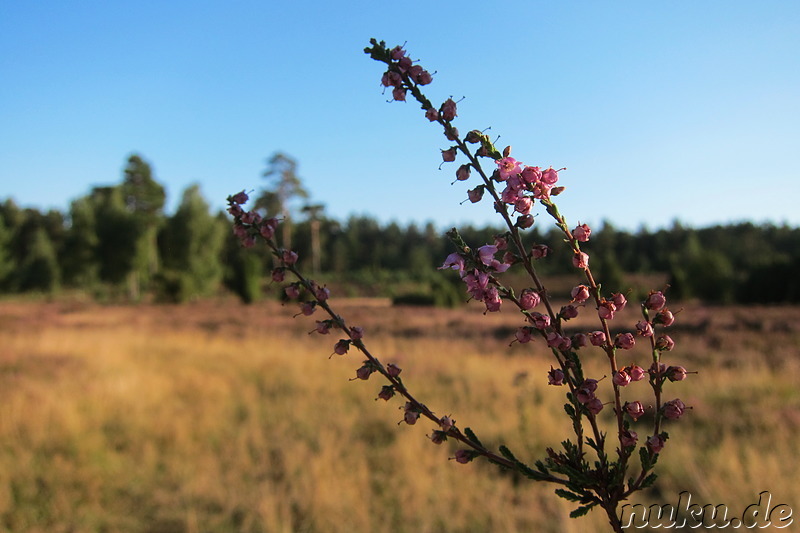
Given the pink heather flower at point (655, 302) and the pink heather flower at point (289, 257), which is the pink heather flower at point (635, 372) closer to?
the pink heather flower at point (655, 302)

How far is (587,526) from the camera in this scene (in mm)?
4898

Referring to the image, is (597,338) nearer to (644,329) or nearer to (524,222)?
(644,329)

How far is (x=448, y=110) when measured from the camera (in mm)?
826

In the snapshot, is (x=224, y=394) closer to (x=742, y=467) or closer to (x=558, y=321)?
(x=742, y=467)

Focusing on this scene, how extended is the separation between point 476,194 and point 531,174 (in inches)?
3.4

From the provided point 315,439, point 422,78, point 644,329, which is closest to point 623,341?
point 644,329

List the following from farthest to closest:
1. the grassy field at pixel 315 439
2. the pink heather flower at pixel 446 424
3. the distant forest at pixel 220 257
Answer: the distant forest at pixel 220 257, the grassy field at pixel 315 439, the pink heather flower at pixel 446 424

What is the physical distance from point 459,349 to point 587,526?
1017cm

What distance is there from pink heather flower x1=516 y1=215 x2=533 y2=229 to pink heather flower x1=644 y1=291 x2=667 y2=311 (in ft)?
0.79

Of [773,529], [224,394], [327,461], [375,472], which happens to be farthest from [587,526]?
[224,394]

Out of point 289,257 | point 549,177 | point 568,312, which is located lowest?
point 568,312

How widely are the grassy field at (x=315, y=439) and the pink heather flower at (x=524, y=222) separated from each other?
5.16m

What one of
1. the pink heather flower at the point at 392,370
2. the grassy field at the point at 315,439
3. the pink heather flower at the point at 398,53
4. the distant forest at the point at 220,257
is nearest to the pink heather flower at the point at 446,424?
the pink heather flower at the point at 392,370

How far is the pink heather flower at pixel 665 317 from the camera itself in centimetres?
79
